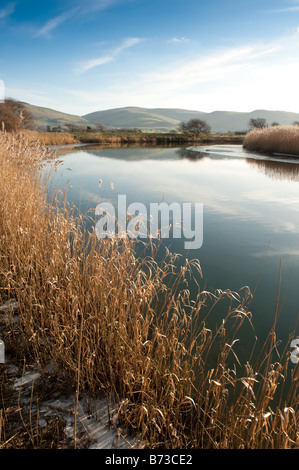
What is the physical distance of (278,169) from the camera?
512 inches

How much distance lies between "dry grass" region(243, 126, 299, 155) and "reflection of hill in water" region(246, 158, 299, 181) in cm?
241

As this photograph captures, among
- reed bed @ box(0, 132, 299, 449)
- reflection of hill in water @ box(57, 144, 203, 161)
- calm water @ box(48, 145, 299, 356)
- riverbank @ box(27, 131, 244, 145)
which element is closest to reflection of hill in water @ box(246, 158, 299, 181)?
calm water @ box(48, 145, 299, 356)

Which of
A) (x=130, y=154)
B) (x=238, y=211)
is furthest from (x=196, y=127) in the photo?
(x=238, y=211)

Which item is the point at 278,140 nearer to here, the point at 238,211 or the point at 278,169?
the point at 278,169

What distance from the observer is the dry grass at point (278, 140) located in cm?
1661

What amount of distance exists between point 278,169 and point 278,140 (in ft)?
19.9

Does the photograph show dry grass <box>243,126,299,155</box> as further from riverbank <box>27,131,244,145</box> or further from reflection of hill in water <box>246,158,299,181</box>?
riverbank <box>27,131,244,145</box>

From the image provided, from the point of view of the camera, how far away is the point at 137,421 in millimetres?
1697

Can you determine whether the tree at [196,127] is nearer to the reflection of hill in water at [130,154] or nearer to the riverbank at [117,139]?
the riverbank at [117,139]

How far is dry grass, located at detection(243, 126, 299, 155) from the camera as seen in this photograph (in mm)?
16609
